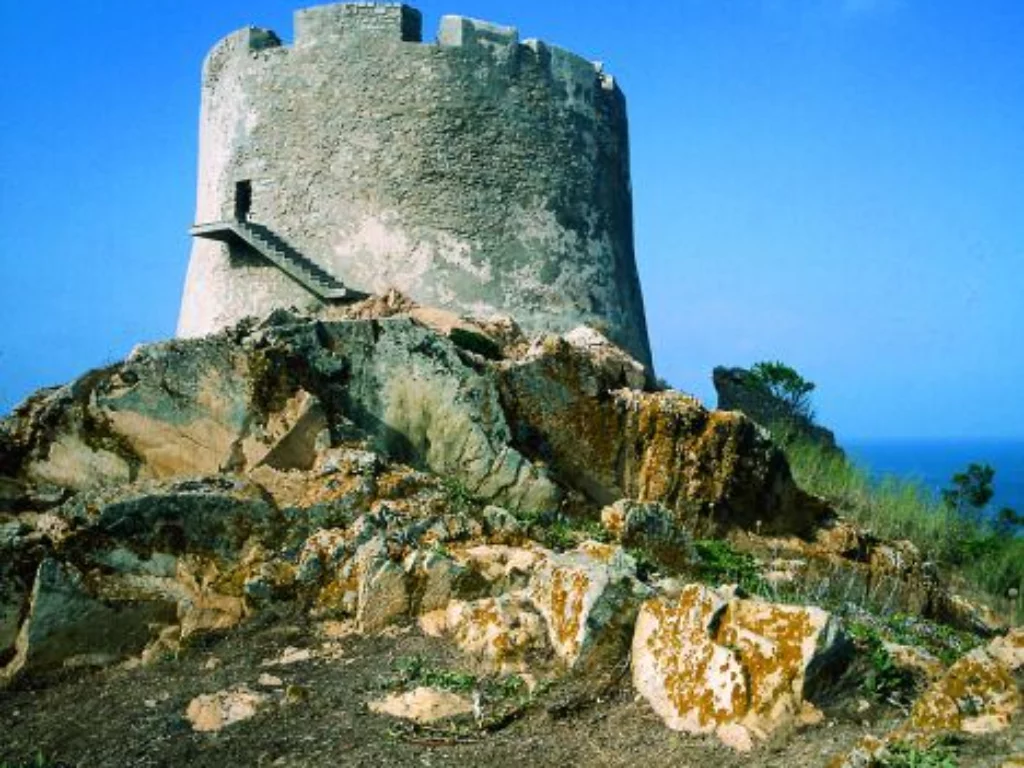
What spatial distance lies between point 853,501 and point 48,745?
14.1m

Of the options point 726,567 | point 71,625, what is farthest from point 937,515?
point 71,625

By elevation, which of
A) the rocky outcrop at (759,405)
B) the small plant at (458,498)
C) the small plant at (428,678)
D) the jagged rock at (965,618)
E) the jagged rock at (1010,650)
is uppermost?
the rocky outcrop at (759,405)

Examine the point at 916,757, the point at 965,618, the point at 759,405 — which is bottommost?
the point at 965,618

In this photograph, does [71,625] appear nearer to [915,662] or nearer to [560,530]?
[560,530]

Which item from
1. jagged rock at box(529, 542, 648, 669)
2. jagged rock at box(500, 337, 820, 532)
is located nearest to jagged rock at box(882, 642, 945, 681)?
jagged rock at box(529, 542, 648, 669)

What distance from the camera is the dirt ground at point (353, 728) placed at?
5.02 meters

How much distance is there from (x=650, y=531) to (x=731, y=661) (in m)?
3.57

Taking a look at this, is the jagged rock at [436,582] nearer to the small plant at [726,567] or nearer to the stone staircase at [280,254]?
the small plant at [726,567]

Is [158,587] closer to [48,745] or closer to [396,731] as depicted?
[48,745]

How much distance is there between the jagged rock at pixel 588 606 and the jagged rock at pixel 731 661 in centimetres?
23

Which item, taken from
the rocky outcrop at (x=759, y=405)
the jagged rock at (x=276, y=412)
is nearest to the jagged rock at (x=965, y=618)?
the jagged rock at (x=276, y=412)

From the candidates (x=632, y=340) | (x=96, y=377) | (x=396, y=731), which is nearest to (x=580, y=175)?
(x=632, y=340)

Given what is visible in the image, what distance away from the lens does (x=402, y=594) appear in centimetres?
677

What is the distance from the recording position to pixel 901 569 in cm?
1241
